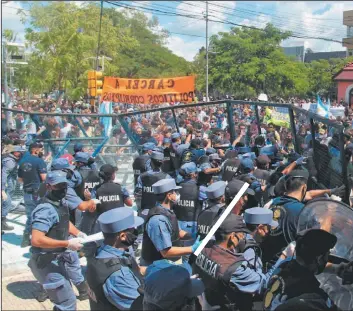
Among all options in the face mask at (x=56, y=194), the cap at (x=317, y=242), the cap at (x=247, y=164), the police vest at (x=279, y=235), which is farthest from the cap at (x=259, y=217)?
the cap at (x=247, y=164)

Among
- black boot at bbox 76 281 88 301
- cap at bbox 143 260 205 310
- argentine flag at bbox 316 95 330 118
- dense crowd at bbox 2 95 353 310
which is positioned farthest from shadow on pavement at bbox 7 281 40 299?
argentine flag at bbox 316 95 330 118

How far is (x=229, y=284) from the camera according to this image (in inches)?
130

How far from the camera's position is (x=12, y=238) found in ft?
28.7

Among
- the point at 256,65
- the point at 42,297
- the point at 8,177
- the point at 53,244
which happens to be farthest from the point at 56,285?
the point at 256,65

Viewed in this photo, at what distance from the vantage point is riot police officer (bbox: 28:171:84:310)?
471cm

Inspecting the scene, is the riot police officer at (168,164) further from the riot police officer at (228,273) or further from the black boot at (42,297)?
the riot police officer at (228,273)

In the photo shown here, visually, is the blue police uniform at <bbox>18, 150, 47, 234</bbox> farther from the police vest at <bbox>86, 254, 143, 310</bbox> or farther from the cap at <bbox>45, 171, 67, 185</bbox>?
the police vest at <bbox>86, 254, 143, 310</bbox>

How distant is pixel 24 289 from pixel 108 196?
1683 millimetres

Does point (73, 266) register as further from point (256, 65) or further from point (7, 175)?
point (256, 65)

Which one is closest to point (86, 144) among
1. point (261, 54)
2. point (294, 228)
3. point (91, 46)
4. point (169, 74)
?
point (261, 54)

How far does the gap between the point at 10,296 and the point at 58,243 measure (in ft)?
6.52

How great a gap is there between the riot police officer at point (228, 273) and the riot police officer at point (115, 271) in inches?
19.7

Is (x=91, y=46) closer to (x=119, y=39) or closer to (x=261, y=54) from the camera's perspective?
(x=119, y=39)

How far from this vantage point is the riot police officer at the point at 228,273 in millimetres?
3316
